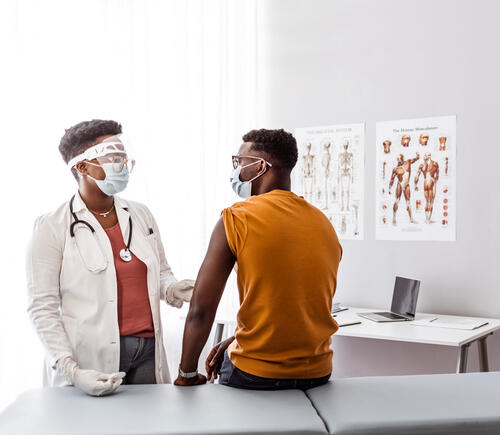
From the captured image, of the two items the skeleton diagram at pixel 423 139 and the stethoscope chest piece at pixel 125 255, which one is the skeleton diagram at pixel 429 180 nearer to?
the skeleton diagram at pixel 423 139

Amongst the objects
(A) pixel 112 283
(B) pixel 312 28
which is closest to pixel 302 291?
(A) pixel 112 283

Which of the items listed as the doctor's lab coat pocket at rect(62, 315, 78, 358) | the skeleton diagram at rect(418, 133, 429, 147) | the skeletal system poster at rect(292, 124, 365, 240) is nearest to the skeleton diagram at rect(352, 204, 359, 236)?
the skeletal system poster at rect(292, 124, 365, 240)

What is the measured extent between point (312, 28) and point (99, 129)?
6.78 feet

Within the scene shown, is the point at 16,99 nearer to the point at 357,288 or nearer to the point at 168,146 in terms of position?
the point at 168,146

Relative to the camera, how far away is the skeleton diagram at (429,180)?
128 inches

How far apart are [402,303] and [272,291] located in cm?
178

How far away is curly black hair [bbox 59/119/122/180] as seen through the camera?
1.91 meters

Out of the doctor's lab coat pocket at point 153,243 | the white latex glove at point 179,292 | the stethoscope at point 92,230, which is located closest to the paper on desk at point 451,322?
the white latex glove at point 179,292

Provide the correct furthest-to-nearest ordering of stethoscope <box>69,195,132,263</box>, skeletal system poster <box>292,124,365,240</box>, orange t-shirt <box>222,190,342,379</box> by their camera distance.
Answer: skeletal system poster <box>292,124,365,240</box>, stethoscope <box>69,195,132,263</box>, orange t-shirt <box>222,190,342,379</box>

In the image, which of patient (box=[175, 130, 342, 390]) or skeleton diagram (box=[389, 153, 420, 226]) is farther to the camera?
skeleton diagram (box=[389, 153, 420, 226])

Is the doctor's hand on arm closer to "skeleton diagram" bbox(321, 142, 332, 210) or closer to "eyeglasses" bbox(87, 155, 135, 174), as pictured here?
"eyeglasses" bbox(87, 155, 135, 174)

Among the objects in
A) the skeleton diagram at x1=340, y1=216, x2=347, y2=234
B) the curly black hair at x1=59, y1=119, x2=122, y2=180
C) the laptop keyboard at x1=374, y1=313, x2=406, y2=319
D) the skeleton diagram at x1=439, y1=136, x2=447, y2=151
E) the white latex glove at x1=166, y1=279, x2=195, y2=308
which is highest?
the skeleton diagram at x1=439, y1=136, x2=447, y2=151

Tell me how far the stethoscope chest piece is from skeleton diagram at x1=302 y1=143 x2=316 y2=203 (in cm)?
191

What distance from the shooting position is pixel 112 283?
177 centimetres
